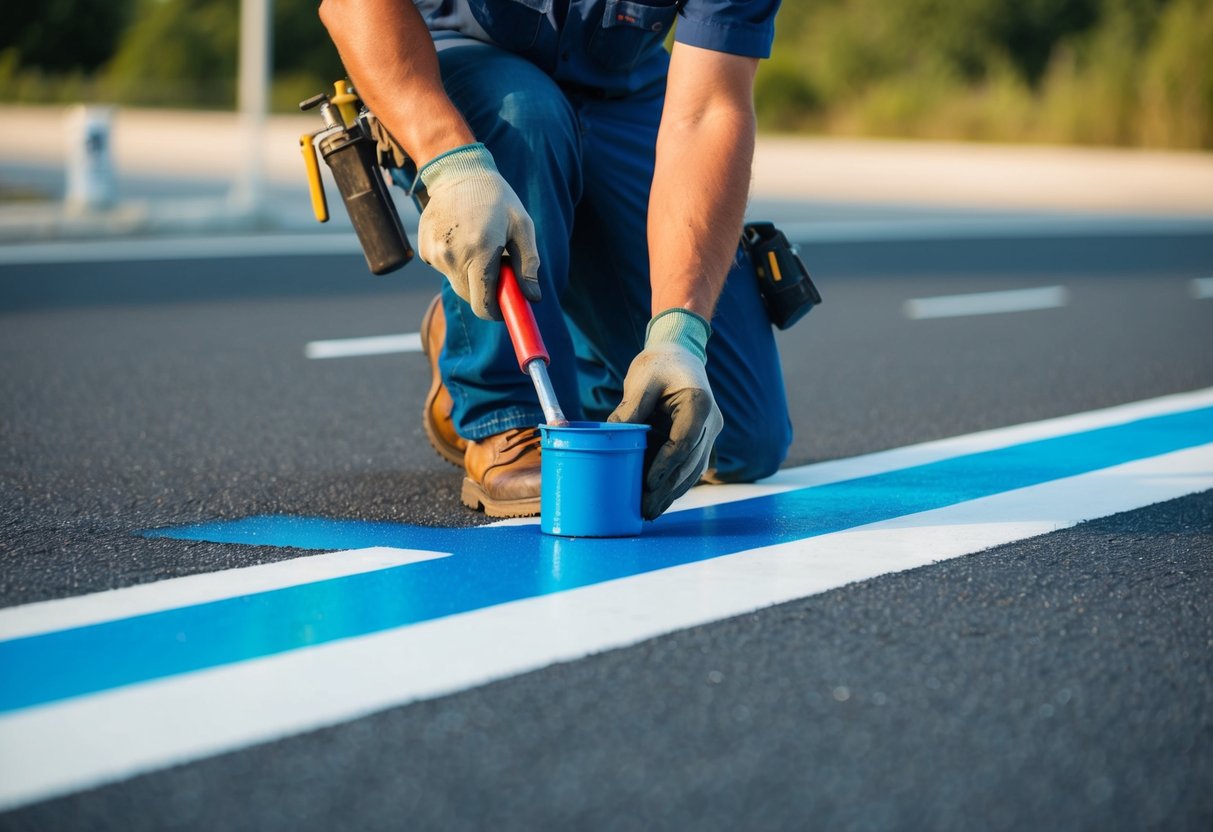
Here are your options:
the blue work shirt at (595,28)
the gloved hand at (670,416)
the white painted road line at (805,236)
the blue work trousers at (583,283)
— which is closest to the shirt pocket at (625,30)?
the blue work shirt at (595,28)

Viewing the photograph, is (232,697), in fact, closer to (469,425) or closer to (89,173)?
(469,425)

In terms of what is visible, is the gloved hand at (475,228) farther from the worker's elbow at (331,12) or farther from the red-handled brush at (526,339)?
the worker's elbow at (331,12)

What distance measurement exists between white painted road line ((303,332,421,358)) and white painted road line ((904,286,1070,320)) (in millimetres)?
2494

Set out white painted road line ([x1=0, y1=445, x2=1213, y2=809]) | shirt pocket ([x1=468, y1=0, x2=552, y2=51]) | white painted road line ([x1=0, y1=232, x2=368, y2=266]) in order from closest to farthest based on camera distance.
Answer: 1. white painted road line ([x1=0, y1=445, x2=1213, y2=809])
2. shirt pocket ([x1=468, y1=0, x2=552, y2=51])
3. white painted road line ([x1=0, y1=232, x2=368, y2=266])

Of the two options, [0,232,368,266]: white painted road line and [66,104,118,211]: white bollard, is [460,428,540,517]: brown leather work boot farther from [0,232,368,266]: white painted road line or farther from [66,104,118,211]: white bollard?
[66,104,118,211]: white bollard

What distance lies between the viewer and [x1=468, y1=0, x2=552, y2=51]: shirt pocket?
11.1 feet

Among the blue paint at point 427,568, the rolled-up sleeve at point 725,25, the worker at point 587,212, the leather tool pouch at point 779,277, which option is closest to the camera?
the blue paint at point 427,568

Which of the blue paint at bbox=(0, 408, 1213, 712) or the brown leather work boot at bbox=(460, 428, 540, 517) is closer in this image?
the blue paint at bbox=(0, 408, 1213, 712)

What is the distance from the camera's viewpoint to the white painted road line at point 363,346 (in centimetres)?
575

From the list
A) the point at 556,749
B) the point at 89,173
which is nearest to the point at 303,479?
the point at 556,749

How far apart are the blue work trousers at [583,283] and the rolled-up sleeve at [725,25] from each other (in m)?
0.31

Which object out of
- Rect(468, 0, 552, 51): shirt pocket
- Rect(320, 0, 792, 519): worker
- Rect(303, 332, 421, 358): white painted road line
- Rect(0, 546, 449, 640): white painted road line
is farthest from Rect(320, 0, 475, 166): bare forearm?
Rect(303, 332, 421, 358): white painted road line

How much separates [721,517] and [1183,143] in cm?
2016

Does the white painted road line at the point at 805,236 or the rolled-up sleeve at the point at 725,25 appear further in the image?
the white painted road line at the point at 805,236
